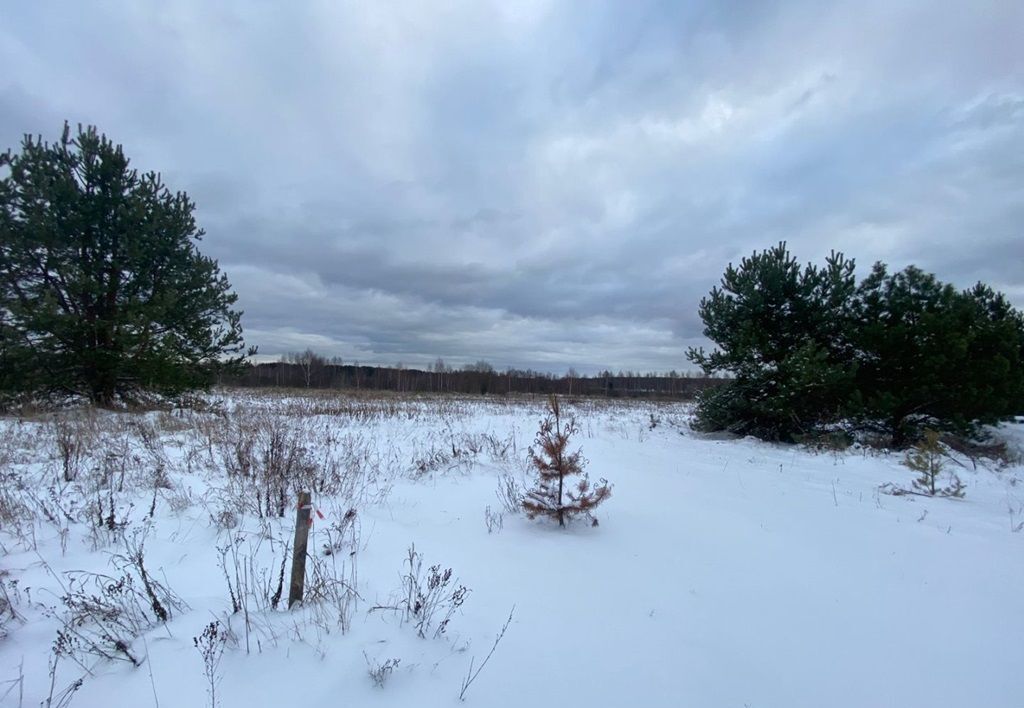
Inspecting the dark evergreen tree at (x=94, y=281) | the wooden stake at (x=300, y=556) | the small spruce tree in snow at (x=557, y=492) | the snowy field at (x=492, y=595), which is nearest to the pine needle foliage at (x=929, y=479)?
the snowy field at (x=492, y=595)

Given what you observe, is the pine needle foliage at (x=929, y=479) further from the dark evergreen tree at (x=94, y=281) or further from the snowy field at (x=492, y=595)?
the dark evergreen tree at (x=94, y=281)

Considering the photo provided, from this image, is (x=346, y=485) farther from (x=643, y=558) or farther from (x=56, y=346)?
(x=56, y=346)

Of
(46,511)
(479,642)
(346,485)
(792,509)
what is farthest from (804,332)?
(46,511)

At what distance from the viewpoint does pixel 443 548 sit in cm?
395

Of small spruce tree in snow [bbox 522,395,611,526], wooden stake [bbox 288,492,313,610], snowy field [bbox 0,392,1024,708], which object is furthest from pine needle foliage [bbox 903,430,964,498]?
wooden stake [bbox 288,492,313,610]

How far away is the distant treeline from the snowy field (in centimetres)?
6190

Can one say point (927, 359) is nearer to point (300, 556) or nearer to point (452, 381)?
point (300, 556)

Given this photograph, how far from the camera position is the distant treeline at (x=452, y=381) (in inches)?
2815

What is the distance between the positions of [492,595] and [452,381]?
77898 millimetres

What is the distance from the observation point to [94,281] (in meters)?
11.4

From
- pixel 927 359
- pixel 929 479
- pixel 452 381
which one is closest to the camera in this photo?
pixel 929 479

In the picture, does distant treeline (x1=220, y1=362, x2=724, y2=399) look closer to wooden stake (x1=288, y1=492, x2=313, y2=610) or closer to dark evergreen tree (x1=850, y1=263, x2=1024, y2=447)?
dark evergreen tree (x1=850, y1=263, x2=1024, y2=447)

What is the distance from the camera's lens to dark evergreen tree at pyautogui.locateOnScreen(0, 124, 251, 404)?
11.1m

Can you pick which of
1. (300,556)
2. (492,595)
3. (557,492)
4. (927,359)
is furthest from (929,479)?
(300,556)
